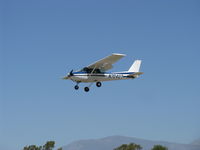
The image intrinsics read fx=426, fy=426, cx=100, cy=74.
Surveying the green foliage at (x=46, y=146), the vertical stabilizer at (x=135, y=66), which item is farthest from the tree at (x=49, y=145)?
the vertical stabilizer at (x=135, y=66)

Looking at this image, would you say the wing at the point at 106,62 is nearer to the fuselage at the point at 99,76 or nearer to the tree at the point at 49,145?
the fuselage at the point at 99,76

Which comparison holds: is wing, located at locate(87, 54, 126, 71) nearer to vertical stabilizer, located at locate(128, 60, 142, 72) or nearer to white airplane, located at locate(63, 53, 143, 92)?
white airplane, located at locate(63, 53, 143, 92)

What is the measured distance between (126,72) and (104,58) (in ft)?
16.8

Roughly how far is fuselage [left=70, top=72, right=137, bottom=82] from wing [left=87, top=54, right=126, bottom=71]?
0.78 meters

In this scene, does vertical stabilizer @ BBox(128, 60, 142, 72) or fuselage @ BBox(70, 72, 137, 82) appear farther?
vertical stabilizer @ BBox(128, 60, 142, 72)

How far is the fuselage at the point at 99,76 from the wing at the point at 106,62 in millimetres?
779

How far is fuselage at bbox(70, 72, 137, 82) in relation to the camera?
151ft

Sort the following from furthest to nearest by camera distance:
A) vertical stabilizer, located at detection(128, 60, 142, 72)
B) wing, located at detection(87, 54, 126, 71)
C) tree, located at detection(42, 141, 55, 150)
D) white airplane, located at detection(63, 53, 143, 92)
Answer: tree, located at detection(42, 141, 55, 150) < vertical stabilizer, located at detection(128, 60, 142, 72) < white airplane, located at detection(63, 53, 143, 92) < wing, located at detection(87, 54, 126, 71)

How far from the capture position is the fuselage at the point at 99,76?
45944 mm

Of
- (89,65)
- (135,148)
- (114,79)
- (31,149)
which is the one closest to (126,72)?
(114,79)

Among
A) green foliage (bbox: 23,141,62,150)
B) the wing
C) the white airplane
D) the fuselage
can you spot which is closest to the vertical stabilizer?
the fuselage

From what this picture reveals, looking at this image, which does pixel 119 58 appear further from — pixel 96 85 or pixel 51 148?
pixel 51 148

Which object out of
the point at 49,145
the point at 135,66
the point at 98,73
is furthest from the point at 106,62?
the point at 49,145

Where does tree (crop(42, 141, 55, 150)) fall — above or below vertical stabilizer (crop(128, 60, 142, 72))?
above
